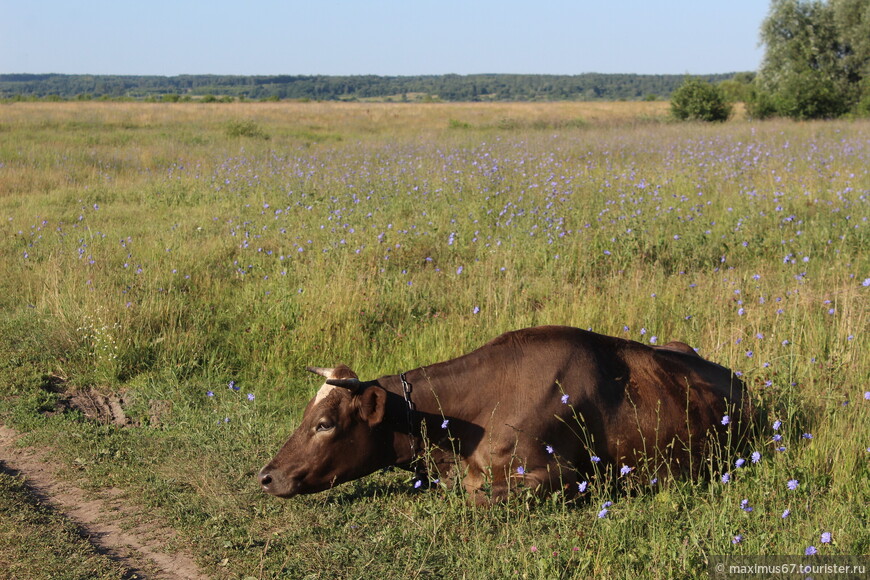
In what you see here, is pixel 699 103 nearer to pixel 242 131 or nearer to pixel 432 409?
pixel 242 131

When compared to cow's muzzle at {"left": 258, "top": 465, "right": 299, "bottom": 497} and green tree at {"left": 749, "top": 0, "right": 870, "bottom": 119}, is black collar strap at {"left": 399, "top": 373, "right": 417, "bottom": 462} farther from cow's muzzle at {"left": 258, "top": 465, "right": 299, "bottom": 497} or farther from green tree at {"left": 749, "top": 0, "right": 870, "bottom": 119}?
green tree at {"left": 749, "top": 0, "right": 870, "bottom": 119}

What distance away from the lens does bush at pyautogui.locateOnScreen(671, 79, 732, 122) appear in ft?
101

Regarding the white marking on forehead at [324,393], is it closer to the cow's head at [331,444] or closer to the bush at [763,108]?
the cow's head at [331,444]

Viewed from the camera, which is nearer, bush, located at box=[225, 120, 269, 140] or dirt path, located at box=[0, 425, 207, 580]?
Result: dirt path, located at box=[0, 425, 207, 580]

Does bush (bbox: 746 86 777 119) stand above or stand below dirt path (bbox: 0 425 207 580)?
above

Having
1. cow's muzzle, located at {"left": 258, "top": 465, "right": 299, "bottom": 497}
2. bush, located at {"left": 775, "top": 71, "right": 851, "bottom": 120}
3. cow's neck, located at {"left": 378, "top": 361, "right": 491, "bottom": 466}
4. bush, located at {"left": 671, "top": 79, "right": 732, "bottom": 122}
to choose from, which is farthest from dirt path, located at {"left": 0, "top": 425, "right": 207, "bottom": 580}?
bush, located at {"left": 775, "top": 71, "right": 851, "bottom": 120}

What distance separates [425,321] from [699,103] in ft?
87.9

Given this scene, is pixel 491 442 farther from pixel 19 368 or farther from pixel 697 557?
pixel 19 368

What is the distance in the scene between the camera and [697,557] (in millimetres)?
3664

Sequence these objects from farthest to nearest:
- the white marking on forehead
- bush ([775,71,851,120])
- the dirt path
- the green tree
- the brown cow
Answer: the green tree
bush ([775,71,851,120])
the white marking on forehead
the brown cow
the dirt path

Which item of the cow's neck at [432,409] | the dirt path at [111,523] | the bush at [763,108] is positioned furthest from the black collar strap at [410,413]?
the bush at [763,108]

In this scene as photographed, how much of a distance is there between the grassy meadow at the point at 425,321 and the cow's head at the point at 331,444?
0.62ft

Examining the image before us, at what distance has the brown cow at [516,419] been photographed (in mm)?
Answer: 4410

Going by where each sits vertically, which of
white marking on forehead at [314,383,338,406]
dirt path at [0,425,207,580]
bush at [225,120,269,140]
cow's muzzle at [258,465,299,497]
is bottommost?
dirt path at [0,425,207,580]
